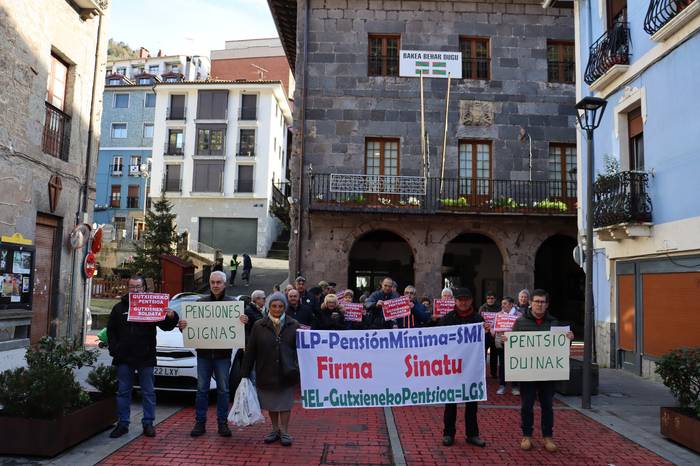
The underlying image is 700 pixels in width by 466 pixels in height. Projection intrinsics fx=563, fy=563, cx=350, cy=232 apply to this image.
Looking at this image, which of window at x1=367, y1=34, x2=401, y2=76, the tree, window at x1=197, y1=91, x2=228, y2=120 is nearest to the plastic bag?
window at x1=367, y1=34, x2=401, y2=76

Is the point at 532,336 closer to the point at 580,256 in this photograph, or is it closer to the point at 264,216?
the point at 580,256

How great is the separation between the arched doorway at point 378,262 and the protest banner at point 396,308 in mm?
12312

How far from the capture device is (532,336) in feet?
21.7

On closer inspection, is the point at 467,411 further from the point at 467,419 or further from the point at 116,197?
the point at 116,197

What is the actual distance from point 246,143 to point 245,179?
9.54ft

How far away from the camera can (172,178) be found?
44.0m

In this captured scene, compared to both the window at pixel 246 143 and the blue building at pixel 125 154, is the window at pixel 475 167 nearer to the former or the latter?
the window at pixel 246 143

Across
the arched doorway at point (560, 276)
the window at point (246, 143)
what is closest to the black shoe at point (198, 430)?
the arched doorway at point (560, 276)

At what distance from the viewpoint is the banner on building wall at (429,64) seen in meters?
19.4

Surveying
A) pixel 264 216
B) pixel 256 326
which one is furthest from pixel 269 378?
pixel 264 216

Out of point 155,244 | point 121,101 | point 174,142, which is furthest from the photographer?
point 121,101

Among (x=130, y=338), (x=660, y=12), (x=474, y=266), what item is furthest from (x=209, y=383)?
(x=474, y=266)

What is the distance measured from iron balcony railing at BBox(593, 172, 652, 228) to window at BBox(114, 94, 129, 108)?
155 ft

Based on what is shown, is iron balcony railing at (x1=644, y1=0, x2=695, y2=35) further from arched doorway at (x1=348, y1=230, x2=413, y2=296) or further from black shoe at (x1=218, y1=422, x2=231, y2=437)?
arched doorway at (x1=348, y1=230, x2=413, y2=296)
